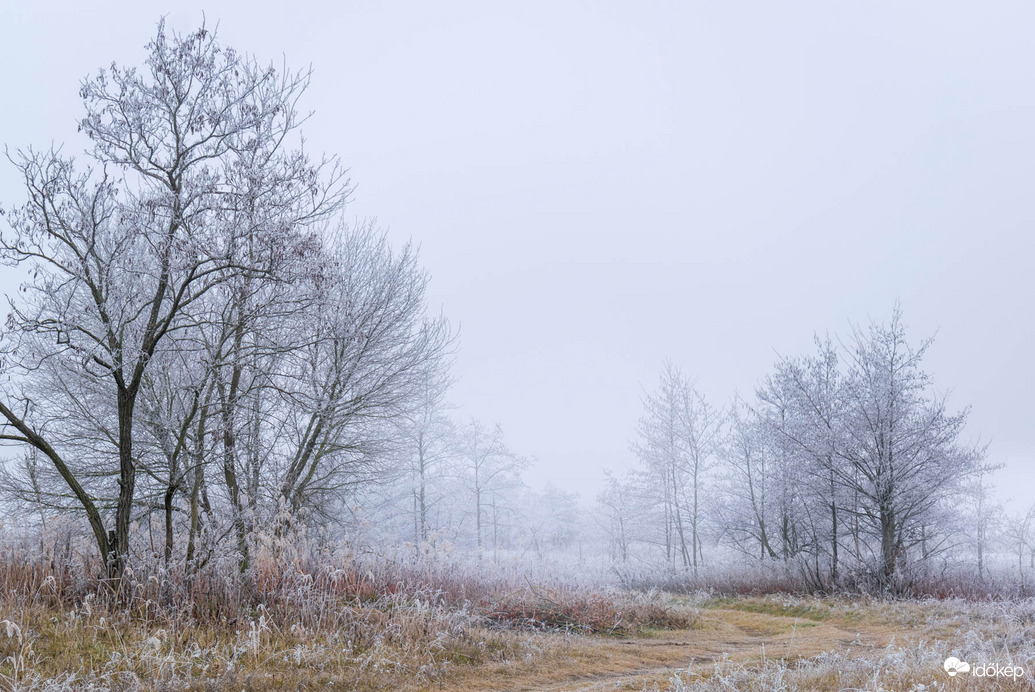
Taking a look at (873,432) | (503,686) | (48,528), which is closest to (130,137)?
(48,528)

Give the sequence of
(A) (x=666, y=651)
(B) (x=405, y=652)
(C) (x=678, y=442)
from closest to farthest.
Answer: (B) (x=405, y=652), (A) (x=666, y=651), (C) (x=678, y=442)

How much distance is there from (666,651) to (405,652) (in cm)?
360

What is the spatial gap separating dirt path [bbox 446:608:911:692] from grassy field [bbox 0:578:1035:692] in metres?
0.03

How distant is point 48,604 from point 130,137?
463 cm

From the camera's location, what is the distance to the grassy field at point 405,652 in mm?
4457

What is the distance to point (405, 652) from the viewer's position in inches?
221

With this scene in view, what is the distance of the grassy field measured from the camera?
4.46 meters

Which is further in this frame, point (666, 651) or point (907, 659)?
point (666, 651)

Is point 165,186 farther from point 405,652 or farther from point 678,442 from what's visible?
point 678,442

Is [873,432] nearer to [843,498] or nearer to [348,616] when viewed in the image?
[843,498]

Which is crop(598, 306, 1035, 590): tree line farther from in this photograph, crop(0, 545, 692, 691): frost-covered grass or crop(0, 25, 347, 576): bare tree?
crop(0, 25, 347, 576): bare tree

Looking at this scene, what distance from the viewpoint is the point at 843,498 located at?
15.5 metres

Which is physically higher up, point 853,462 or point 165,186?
point 165,186

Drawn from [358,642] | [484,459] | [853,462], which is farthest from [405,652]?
[484,459]
